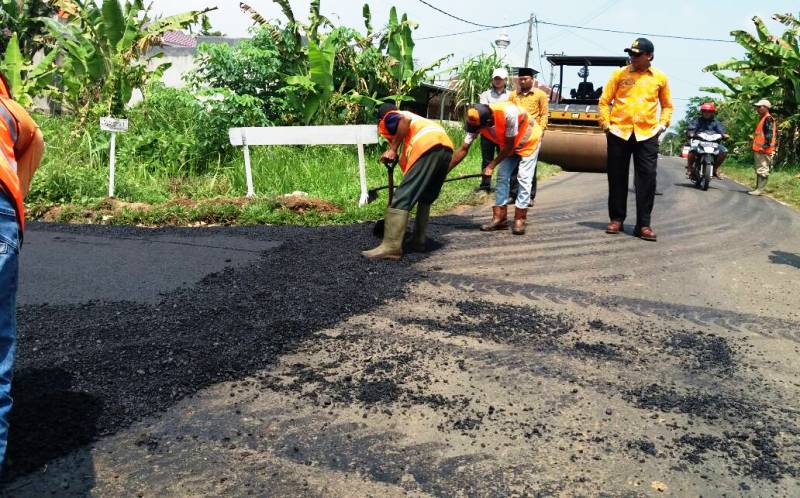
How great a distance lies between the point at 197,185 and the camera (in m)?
10.7

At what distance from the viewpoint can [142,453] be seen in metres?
2.79

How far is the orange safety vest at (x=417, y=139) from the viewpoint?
6.12 meters

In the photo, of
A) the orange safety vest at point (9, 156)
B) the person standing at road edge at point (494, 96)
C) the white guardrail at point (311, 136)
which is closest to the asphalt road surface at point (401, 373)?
the orange safety vest at point (9, 156)

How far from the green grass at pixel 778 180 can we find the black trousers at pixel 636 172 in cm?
545

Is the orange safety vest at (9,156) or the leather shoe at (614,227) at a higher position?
the orange safety vest at (9,156)

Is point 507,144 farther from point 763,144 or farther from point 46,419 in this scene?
point 763,144

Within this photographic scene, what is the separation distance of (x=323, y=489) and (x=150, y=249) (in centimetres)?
465

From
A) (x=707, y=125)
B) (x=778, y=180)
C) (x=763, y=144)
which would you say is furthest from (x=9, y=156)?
(x=778, y=180)

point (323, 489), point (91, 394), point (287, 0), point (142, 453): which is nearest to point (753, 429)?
point (323, 489)

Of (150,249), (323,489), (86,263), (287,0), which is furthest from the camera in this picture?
(287,0)

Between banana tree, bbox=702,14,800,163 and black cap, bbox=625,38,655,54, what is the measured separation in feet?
36.5

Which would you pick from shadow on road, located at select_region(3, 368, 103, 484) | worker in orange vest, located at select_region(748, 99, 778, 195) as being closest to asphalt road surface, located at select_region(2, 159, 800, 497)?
shadow on road, located at select_region(3, 368, 103, 484)

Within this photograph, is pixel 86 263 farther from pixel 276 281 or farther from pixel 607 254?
pixel 607 254

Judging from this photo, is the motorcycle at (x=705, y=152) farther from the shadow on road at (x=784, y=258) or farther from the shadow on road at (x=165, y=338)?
the shadow on road at (x=165, y=338)
